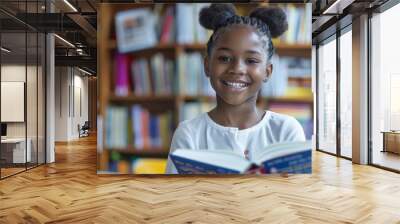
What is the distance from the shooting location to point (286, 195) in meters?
4.82

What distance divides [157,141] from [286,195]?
1.97 m

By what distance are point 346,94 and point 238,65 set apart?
433 cm

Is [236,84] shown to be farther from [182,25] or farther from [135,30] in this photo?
[135,30]

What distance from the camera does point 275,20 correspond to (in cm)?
562

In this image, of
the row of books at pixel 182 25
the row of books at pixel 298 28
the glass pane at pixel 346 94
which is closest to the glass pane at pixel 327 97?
the glass pane at pixel 346 94

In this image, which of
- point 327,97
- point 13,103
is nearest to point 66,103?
point 13,103

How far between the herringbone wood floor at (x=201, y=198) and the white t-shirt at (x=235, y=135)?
53 cm

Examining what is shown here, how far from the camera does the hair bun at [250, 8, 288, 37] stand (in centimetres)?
558

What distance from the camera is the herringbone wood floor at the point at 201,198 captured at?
12.5 feet

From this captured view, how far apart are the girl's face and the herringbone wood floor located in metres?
1.32

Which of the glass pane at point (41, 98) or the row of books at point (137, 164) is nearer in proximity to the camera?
the row of books at point (137, 164)

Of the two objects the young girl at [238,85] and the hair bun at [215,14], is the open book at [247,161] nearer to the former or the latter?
the young girl at [238,85]

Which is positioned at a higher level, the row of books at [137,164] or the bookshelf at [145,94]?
the bookshelf at [145,94]

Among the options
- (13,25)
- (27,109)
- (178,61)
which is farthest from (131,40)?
(27,109)
